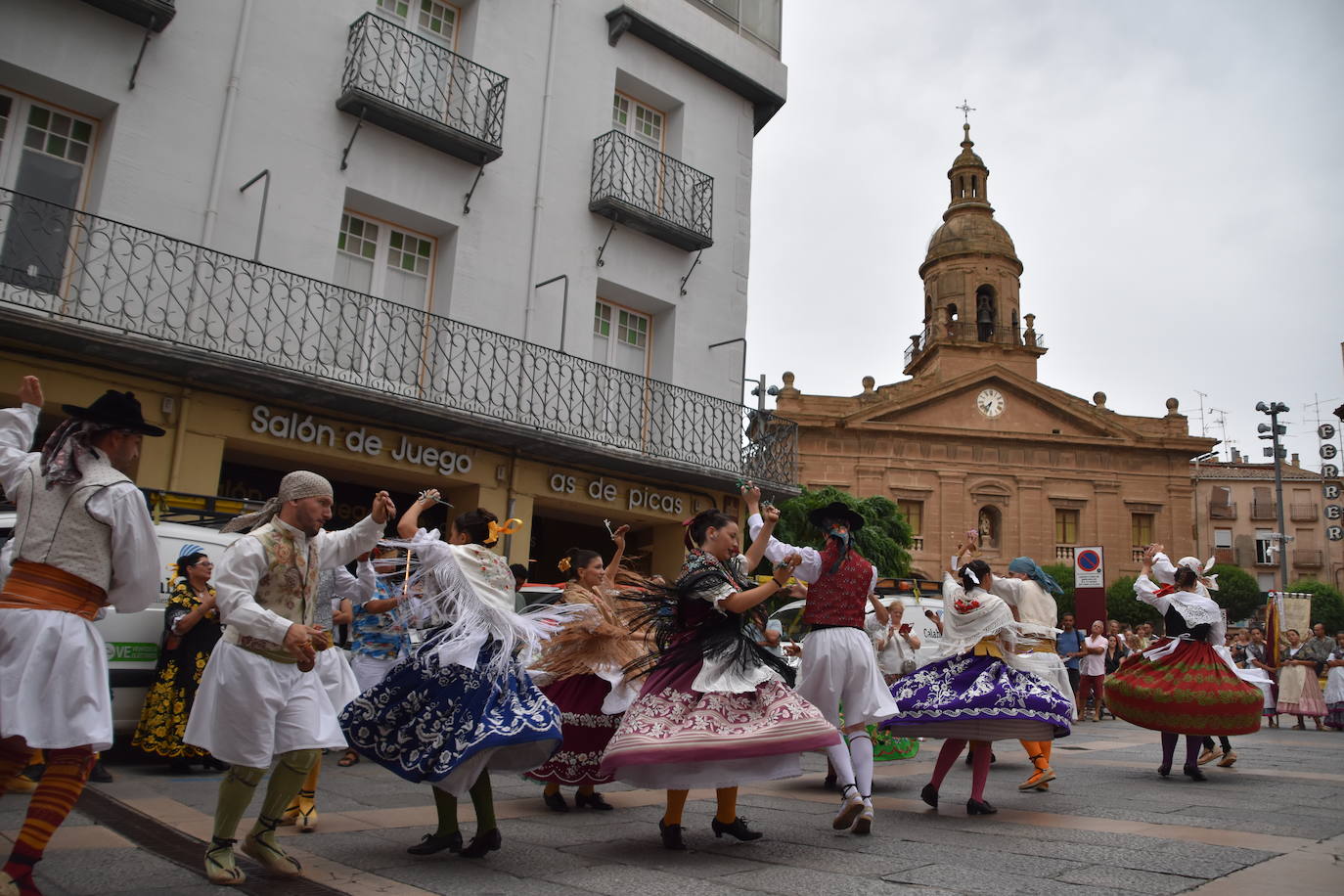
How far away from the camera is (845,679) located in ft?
22.1

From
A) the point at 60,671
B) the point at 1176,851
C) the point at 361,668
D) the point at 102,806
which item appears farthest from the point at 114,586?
the point at 1176,851

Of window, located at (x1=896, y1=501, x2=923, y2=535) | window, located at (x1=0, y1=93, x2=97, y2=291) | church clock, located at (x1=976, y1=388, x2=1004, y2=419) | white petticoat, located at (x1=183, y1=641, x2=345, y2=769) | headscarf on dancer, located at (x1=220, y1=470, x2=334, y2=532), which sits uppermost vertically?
church clock, located at (x1=976, y1=388, x2=1004, y2=419)

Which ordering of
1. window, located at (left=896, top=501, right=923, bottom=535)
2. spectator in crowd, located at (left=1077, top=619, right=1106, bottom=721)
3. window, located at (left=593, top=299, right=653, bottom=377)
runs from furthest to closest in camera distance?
window, located at (left=896, top=501, right=923, bottom=535), spectator in crowd, located at (left=1077, top=619, right=1106, bottom=721), window, located at (left=593, top=299, right=653, bottom=377)

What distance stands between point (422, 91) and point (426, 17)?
134cm

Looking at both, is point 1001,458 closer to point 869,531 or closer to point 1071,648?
point 869,531

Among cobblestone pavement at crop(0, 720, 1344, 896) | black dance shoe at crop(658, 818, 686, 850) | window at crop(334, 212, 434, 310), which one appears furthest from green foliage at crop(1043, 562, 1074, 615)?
black dance shoe at crop(658, 818, 686, 850)

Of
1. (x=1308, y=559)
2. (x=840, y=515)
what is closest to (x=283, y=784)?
(x=840, y=515)

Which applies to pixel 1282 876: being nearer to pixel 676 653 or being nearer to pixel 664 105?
pixel 676 653

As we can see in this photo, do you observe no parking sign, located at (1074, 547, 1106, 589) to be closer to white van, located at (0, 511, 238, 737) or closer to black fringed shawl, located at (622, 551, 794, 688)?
black fringed shawl, located at (622, 551, 794, 688)

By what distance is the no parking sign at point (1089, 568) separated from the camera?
66.9 feet

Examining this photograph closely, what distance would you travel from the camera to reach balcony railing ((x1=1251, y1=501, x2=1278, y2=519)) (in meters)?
76.1

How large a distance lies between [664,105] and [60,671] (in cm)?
1447

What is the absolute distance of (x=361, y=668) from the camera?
8.76m

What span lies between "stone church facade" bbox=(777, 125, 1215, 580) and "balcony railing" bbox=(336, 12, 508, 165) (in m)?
37.8
